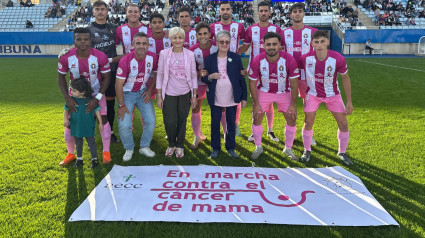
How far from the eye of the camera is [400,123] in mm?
5957

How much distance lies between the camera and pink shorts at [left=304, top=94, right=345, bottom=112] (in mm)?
4160

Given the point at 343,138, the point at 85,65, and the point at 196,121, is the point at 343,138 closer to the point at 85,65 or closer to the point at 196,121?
the point at 196,121

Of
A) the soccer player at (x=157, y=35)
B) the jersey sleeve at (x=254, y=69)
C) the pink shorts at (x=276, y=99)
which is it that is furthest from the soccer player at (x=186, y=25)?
the pink shorts at (x=276, y=99)

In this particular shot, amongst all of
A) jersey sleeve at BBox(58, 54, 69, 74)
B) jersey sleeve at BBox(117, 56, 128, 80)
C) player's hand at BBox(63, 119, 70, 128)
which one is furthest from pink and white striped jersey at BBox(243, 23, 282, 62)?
player's hand at BBox(63, 119, 70, 128)

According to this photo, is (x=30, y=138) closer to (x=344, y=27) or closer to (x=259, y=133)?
(x=259, y=133)

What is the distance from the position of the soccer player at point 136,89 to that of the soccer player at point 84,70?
0.22m

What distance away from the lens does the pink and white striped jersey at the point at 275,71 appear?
164 inches

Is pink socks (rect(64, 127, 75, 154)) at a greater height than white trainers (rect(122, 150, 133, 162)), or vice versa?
pink socks (rect(64, 127, 75, 154))

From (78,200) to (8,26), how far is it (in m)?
28.9

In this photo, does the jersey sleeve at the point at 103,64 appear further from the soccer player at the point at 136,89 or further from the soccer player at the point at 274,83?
the soccer player at the point at 274,83

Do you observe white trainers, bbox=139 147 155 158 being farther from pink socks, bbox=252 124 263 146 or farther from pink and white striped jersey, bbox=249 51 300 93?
pink and white striped jersey, bbox=249 51 300 93

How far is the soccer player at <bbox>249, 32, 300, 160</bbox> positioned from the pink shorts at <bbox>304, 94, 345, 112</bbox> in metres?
0.18

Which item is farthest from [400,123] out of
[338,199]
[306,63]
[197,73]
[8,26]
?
[8,26]

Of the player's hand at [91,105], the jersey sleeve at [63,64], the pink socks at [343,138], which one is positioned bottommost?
the pink socks at [343,138]
